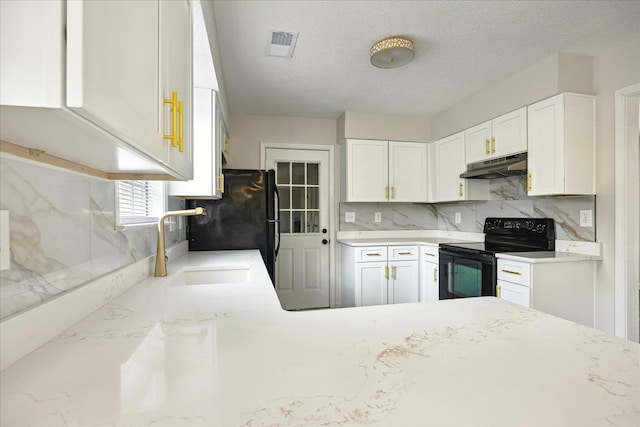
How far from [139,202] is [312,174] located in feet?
7.87

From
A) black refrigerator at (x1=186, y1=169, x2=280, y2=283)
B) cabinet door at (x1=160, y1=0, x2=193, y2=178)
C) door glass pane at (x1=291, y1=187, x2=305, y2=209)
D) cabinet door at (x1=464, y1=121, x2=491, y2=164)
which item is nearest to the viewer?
cabinet door at (x1=160, y1=0, x2=193, y2=178)

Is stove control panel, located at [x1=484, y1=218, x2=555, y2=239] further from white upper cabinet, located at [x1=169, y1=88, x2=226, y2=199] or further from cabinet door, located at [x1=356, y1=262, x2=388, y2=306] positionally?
white upper cabinet, located at [x1=169, y1=88, x2=226, y2=199]

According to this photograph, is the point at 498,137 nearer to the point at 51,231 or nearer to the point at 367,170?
the point at 367,170

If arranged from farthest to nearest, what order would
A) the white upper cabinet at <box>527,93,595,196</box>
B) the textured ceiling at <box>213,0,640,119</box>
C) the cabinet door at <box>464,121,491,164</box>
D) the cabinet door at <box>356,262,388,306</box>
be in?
the cabinet door at <box>356,262,388,306</box>
the cabinet door at <box>464,121,491,164</box>
the white upper cabinet at <box>527,93,595,196</box>
the textured ceiling at <box>213,0,640,119</box>

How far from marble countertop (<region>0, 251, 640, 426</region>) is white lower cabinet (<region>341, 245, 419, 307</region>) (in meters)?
2.47

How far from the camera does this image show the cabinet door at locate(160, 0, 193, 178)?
786 mm

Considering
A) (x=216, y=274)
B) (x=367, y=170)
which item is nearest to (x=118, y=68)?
(x=216, y=274)

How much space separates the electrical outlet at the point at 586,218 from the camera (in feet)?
7.79

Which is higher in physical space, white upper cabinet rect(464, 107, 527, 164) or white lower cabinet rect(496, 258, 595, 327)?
white upper cabinet rect(464, 107, 527, 164)

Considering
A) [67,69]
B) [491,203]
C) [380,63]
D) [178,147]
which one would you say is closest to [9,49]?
[67,69]

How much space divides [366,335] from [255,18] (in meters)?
1.90

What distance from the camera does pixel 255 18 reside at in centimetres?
191

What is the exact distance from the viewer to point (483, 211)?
3375mm

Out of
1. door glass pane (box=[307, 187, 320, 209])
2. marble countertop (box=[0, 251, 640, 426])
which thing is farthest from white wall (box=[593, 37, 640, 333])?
door glass pane (box=[307, 187, 320, 209])
